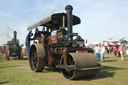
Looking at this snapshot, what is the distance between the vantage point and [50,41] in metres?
A: 6.66

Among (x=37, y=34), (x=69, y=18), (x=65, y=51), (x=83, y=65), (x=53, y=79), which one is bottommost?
(x=53, y=79)

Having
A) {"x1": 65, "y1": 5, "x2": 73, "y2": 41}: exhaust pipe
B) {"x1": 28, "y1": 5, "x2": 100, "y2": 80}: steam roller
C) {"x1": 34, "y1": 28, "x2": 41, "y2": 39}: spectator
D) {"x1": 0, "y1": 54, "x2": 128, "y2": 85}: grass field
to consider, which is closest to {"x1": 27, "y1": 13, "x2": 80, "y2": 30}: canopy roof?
{"x1": 28, "y1": 5, "x2": 100, "y2": 80}: steam roller

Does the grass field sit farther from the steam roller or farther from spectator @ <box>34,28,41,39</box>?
spectator @ <box>34,28,41,39</box>

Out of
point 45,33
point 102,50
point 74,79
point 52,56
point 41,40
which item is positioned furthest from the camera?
point 102,50

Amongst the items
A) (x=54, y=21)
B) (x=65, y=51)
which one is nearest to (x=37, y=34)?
(x=54, y=21)

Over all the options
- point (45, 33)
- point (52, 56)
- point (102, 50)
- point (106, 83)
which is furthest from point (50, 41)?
point (102, 50)

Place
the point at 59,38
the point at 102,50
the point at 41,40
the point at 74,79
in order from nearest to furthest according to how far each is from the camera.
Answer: the point at 74,79
the point at 59,38
the point at 41,40
the point at 102,50

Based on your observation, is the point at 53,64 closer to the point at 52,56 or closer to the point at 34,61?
the point at 52,56

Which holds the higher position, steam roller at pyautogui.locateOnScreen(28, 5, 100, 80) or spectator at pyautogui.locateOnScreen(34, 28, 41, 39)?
spectator at pyautogui.locateOnScreen(34, 28, 41, 39)

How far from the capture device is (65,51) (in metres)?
5.32

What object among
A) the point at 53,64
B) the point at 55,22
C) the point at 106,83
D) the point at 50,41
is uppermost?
the point at 55,22

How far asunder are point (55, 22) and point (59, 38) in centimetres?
130

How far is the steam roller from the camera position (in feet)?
16.7

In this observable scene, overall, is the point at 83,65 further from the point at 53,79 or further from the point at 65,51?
the point at 53,79
